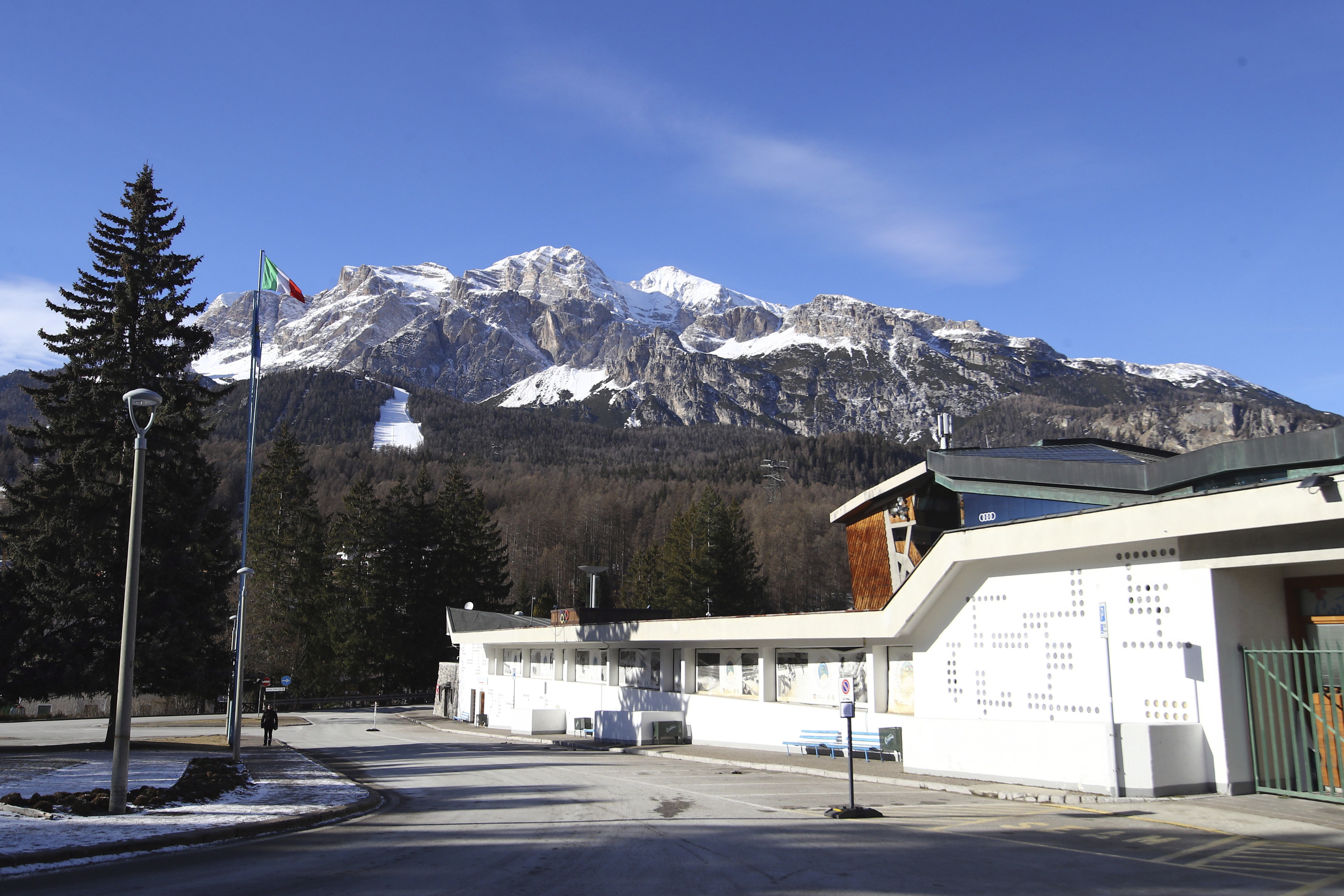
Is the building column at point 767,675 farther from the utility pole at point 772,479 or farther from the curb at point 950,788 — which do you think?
the utility pole at point 772,479

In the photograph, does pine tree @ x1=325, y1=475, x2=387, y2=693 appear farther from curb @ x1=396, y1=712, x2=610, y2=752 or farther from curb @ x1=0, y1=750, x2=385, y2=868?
curb @ x1=0, y1=750, x2=385, y2=868

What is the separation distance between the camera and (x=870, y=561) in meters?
31.8

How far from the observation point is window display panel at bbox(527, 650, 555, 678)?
4131cm

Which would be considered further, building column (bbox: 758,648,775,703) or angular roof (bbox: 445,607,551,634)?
angular roof (bbox: 445,607,551,634)

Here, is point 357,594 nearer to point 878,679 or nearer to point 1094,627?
point 878,679

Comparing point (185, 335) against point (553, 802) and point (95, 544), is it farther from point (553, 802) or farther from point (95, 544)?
point (553, 802)

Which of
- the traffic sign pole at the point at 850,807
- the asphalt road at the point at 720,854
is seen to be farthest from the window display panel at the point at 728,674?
the traffic sign pole at the point at 850,807

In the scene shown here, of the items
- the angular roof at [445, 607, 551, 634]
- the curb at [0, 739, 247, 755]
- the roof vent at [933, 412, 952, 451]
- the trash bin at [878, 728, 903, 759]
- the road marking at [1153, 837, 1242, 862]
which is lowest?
the curb at [0, 739, 247, 755]

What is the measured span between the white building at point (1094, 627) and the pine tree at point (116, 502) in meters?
17.0

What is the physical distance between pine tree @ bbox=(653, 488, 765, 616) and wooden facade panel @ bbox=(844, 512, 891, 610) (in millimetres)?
37427

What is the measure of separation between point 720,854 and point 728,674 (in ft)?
60.1

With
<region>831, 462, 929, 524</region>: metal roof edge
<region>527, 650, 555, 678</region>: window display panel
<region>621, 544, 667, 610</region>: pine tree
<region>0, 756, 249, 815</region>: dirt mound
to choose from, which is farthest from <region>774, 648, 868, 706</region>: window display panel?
<region>621, 544, 667, 610</region>: pine tree

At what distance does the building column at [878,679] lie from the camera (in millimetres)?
22406

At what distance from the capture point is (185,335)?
30156 millimetres
